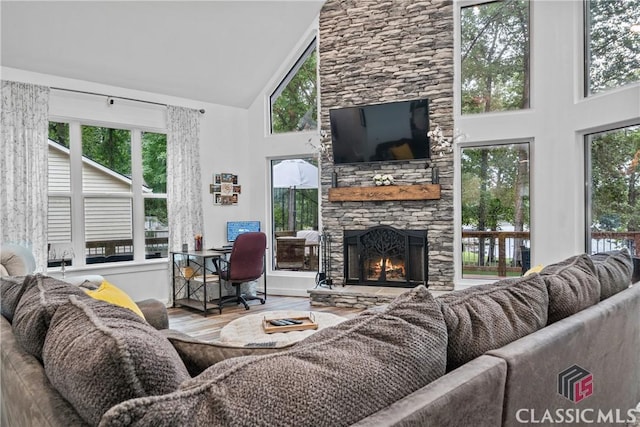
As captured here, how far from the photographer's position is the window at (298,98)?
6480mm

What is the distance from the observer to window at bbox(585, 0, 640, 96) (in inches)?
165

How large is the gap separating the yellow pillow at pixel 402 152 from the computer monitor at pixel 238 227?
7.44ft

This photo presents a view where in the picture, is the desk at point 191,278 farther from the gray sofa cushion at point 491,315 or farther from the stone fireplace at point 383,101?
the gray sofa cushion at point 491,315

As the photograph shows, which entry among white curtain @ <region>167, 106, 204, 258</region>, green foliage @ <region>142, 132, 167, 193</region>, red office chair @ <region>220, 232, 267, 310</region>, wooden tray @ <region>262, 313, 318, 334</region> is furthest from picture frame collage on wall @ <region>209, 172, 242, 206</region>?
wooden tray @ <region>262, 313, 318, 334</region>

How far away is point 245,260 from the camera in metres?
5.31

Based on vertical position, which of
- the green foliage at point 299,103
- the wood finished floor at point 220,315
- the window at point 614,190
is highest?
the green foliage at point 299,103

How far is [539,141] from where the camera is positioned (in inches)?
200

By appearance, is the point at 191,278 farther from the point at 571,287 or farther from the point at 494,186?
the point at 571,287

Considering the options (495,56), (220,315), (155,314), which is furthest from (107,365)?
(495,56)

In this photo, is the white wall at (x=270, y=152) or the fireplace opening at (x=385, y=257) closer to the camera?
the fireplace opening at (x=385, y=257)

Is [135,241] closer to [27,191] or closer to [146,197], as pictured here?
[146,197]

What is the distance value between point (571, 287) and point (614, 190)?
333cm

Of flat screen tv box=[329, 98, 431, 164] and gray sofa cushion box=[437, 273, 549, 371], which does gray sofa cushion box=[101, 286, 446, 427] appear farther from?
flat screen tv box=[329, 98, 431, 164]

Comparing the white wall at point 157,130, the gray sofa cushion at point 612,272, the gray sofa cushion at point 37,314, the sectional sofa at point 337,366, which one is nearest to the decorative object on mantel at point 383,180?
the white wall at point 157,130
